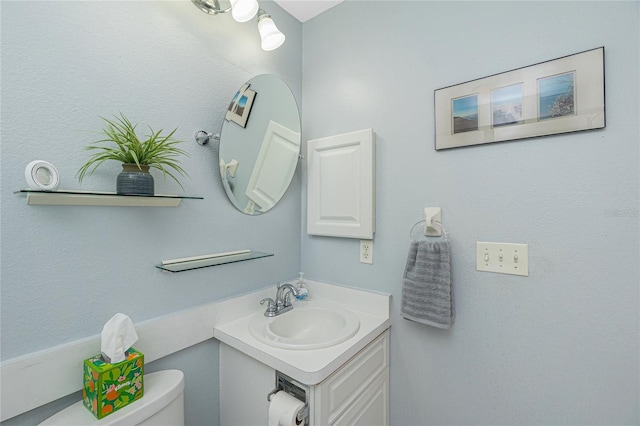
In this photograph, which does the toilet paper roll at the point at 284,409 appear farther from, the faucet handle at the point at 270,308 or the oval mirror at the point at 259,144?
the oval mirror at the point at 259,144

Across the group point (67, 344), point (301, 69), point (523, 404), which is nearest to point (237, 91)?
point (301, 69)

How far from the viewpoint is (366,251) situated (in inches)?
54.9

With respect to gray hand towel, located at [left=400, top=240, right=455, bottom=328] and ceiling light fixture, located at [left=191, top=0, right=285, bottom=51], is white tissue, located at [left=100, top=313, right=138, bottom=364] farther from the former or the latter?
ceiling light fixture, located at [left=191, top=0, right=285, bottom=51]

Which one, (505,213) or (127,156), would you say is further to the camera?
(505,213)

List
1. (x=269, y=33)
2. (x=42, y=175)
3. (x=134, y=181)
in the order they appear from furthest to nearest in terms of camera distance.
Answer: (x=269, y=33), (x=134, y=181), (x=42, y=175)

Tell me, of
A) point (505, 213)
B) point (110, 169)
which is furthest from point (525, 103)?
point (110, 169)

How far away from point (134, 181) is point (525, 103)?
1359mm

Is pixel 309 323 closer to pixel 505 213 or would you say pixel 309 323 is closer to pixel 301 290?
pixel 301 290

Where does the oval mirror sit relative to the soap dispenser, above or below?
above

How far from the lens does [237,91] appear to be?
50.4 inches

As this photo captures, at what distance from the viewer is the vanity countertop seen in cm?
91

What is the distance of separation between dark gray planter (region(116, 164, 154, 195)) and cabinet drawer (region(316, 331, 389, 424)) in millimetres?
852

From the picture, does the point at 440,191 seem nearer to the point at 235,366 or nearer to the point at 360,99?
the point at 360,99

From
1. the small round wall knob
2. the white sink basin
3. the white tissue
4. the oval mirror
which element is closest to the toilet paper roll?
the white sink basin
